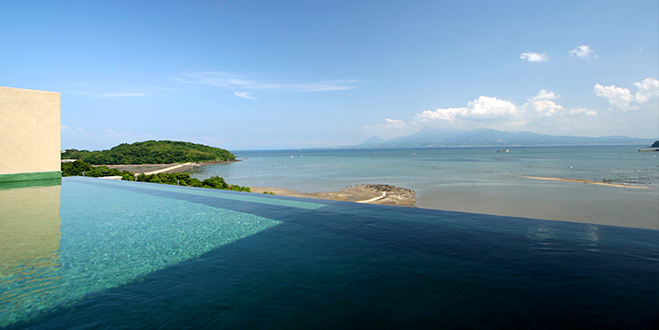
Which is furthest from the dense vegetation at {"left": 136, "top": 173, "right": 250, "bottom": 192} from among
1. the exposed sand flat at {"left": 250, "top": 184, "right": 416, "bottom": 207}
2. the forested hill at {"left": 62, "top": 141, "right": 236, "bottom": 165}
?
the forested hill at {"left": 62, "top": 141, "right": 236, "bottom": 165}

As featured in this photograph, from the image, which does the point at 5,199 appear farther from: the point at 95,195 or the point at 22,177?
the point at 22,177

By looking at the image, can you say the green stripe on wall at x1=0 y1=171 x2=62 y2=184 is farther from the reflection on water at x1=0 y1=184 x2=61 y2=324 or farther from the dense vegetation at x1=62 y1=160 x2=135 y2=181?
the dense vegetation at x1=62 y1=160 x2=135 y2=181

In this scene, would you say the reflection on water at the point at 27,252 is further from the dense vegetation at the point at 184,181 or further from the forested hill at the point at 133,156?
the forested hill at the point at 133,156

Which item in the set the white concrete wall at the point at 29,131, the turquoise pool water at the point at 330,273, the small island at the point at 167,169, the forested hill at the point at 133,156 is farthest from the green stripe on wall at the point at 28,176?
the forested hill at the point at 133,156

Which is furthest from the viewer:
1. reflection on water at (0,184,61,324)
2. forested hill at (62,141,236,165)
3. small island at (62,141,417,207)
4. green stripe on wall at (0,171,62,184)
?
forested hill at (62,141,236,165)

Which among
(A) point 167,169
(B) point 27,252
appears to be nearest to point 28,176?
(B) point 27,252
